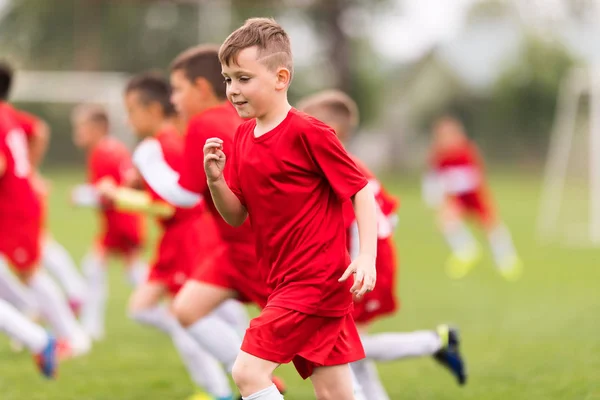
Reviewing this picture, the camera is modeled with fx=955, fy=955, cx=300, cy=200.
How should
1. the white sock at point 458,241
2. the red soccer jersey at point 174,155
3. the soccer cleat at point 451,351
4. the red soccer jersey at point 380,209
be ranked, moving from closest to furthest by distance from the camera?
the red soccer jersey at point 380,209 < the soccer cleat at point 451,351 < the red soccer jersey at point 174,155 < the white sock at point 458,241

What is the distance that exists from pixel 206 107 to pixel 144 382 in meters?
2.13

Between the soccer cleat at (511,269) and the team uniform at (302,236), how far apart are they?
27.1 ft

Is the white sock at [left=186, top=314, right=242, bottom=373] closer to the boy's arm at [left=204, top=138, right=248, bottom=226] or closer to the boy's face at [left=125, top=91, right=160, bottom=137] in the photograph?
the boy's arm at [left=204, top=138, right=248, bottom=226]

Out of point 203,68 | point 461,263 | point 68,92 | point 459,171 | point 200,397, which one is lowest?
point 461,263

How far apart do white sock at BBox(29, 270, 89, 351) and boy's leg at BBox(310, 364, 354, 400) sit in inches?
159

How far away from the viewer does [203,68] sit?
193 inches

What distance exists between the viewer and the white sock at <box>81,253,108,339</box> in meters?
8.20

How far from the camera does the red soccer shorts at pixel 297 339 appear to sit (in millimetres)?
3656

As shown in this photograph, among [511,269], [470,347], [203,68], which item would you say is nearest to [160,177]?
[203,68]

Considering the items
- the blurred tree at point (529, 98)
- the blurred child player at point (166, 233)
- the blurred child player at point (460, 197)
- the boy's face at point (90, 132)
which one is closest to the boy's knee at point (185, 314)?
the blurred child player at point (166, 233)

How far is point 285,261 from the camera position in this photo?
3.72 metres

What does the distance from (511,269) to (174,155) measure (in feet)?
25.9

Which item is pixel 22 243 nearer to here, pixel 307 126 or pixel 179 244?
pixel 179 244

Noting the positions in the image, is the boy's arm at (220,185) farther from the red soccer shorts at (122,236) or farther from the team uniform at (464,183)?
the team uniform at (464,183)
